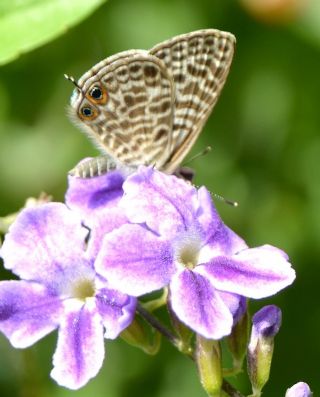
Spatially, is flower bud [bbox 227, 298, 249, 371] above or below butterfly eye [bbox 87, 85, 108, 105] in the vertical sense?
below

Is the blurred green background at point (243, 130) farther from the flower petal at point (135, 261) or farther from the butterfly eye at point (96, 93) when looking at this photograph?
the flower petal at point (135, 261)

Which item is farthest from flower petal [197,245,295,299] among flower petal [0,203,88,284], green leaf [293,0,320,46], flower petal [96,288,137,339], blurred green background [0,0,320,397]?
green leaf [293,0,320,46]

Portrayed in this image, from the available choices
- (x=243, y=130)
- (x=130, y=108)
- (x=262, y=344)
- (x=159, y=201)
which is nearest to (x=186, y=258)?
(x=159, y=201)

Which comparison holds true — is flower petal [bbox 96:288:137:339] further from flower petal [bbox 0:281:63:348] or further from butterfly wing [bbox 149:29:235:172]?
butterfly wing [bbox 149:29:235:172]

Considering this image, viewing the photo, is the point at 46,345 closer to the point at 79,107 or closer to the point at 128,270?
the point at 79,107

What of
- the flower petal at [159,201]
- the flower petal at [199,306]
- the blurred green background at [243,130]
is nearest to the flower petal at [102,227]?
the flower petal at [159,201]

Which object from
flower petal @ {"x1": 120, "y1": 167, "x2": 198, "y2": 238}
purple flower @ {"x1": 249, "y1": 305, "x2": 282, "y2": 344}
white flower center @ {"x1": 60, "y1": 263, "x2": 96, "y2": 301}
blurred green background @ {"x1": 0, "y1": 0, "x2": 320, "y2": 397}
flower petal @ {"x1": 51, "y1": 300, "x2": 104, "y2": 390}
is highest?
flower petal @ {"x1": 120, "y1": 167, "x2": 198, "y2": 238}
